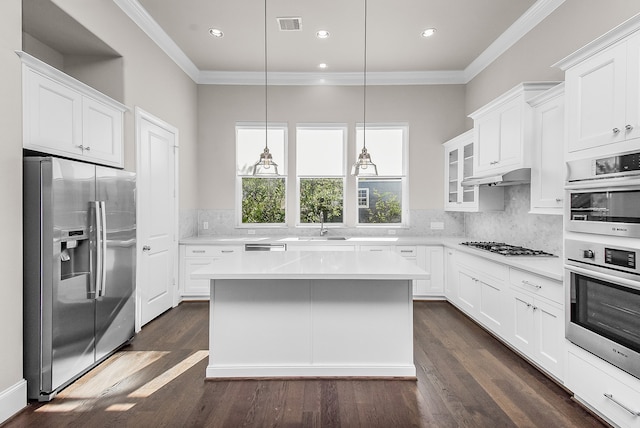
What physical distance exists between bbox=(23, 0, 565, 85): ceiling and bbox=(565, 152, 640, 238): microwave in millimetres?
2135

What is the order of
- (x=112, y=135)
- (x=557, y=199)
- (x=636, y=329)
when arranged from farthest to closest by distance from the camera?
(x=112, y=135) → (x=557, y=199) → (x=636, y=329)

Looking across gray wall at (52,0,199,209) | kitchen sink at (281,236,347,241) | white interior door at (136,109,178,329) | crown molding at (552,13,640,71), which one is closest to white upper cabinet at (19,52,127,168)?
gray wall at (52,0,199,209)

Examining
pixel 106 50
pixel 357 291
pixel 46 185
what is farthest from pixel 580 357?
pixel 106 50

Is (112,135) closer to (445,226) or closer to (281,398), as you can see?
(281,398)

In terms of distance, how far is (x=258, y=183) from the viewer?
577cm

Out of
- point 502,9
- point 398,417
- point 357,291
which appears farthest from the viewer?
point 502,9

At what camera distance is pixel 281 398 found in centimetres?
254

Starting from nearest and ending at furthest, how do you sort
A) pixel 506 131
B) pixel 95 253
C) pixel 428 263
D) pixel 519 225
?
pixel 95 253, pixel 506 131, pixel 519 225, pixel 428 263

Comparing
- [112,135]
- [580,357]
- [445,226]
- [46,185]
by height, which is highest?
[112,135]

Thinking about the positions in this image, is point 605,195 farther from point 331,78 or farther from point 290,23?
point 331,78

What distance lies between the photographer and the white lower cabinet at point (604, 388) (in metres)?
1.99

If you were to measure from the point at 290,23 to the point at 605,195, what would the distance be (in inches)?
129

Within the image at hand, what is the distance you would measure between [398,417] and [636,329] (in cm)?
142

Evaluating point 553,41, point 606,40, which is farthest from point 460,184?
point 606,40
